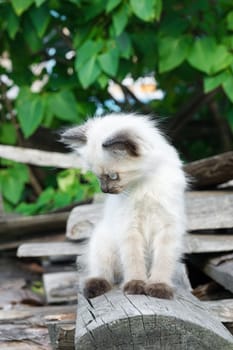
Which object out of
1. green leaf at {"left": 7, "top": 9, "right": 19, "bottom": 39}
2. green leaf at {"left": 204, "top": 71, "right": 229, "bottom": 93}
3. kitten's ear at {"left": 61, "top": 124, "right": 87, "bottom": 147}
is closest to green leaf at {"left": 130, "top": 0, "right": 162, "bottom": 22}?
green leaf at {"left": 204, "top": 71, "right": 229, "bottom": 93}

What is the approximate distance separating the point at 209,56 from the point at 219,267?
103 inches

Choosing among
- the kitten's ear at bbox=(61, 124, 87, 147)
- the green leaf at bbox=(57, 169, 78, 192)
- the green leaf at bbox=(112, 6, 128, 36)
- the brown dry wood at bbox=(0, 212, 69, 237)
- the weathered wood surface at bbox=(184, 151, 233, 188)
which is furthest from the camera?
the green leaf at bbox=(57, 169, 78, 192)

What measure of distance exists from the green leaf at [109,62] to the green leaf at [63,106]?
72cm

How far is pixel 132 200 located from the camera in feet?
Result: 13.6

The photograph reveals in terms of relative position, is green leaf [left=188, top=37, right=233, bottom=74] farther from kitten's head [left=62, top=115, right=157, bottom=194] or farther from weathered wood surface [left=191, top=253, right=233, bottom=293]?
kitten's head [left=62, top=115, right=157, bottom=194]

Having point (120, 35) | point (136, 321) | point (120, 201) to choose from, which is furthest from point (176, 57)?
point (136, 321)

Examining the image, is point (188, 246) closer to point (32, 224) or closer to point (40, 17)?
point (32, 224)

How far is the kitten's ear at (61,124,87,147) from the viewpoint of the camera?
422 cm

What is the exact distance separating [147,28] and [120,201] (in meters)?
3.66

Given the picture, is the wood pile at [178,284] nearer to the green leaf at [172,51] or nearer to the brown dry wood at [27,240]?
the brown dry wood at [27,240]

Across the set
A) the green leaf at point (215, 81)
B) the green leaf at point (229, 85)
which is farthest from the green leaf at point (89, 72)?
the green leaf at point (229, 85)

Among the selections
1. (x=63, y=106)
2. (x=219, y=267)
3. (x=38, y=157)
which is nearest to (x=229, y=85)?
(x=63, y=106)

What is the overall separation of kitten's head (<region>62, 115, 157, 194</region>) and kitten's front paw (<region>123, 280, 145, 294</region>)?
506mm

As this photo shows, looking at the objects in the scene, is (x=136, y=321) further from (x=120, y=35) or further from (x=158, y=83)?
(x=158, y=83)
